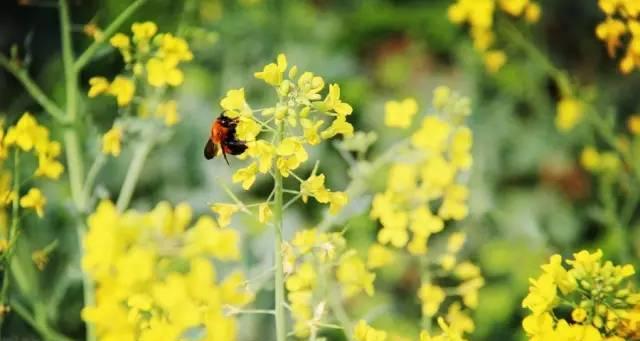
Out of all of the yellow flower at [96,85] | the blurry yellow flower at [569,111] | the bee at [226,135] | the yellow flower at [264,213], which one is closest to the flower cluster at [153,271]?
the yellow flower at [264,213]

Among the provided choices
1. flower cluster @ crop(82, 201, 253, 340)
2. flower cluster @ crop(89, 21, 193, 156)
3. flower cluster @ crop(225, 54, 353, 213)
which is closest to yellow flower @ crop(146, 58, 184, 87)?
flower cluster @ crop(89, 21, 193, 156)

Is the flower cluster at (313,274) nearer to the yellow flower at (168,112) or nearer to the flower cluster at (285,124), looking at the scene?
the flower cluster at (285,124)

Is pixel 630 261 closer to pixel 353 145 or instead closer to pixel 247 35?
pixel 353 145

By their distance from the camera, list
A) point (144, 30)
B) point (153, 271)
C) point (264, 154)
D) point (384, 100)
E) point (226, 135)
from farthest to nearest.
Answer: point (384, 100)
point (144, 30)
point (226, 135)
point (264, 154)
point (153, 271)

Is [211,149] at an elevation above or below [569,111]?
above

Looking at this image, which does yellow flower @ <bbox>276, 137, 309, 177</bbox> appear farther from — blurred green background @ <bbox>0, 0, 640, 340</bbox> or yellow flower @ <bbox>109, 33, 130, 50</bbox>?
blurred green background @ <bbox>0, 0, 640, 340</bbox>

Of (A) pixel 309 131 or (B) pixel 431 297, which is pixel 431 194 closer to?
(B) pixel 431 297

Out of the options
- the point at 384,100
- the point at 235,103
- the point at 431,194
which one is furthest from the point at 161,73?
the point at 384,100
